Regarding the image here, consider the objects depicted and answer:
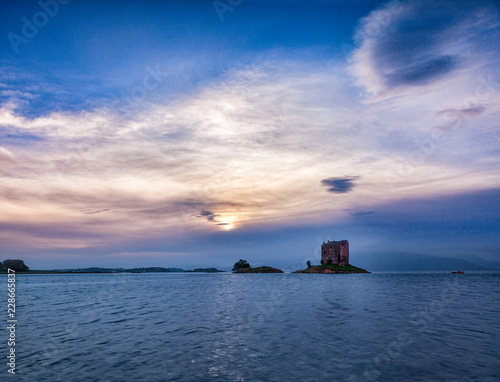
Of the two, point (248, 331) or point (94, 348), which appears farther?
point (248, 331)

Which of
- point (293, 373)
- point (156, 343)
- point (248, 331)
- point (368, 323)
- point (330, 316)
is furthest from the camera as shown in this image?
point (330, 316)

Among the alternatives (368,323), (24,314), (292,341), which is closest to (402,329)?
(368,323)

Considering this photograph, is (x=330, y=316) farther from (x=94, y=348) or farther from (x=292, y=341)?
(x=94, y=348)

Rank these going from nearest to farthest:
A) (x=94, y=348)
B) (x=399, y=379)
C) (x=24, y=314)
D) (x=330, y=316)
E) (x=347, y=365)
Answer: (x=399, y=379), (x=347, y=365), (x=94, y=348), (x=330, y=316), (x=24, y=314)

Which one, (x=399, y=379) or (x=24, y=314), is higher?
(x=399, y=379)

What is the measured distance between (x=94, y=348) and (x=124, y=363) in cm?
489

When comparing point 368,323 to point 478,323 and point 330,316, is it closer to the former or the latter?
point 330,316

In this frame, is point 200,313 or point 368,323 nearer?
point 368,323

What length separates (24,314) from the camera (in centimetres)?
3891

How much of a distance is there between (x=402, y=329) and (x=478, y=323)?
34.3ft

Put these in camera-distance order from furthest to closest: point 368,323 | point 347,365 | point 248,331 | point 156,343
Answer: point 368,323, point 248,331, point 156,343, point 347,365

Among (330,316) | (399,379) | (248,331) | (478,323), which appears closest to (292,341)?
(248,331)

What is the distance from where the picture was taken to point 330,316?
3541 cm

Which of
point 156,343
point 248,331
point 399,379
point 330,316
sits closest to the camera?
point 399,379
